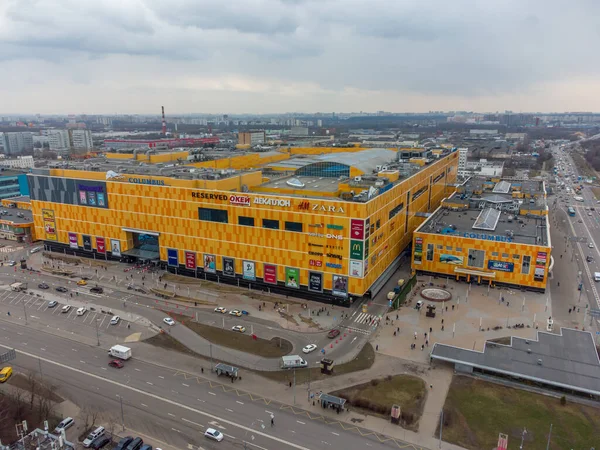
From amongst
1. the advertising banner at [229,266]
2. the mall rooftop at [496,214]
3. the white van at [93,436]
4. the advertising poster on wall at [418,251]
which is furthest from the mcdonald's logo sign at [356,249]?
the white van at [93,436]

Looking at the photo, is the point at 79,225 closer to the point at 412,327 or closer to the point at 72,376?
the point at 72,376

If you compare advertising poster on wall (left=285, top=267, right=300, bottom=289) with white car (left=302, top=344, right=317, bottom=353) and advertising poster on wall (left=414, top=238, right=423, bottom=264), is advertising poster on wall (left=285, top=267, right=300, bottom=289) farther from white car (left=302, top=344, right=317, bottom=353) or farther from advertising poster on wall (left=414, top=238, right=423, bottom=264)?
advertising poster on wall (left=414, top=238, right=423, bottom=264)

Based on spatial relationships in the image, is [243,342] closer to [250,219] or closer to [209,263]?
[250,219]

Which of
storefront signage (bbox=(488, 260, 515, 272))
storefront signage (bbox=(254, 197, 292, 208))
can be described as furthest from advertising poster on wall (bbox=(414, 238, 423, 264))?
storefront signage (bbox=(254, 197, 292, 208))

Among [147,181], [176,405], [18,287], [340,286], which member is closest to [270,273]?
[340,286]

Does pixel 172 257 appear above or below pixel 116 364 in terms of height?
above

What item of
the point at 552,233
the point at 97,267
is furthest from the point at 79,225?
the point at 552,233
